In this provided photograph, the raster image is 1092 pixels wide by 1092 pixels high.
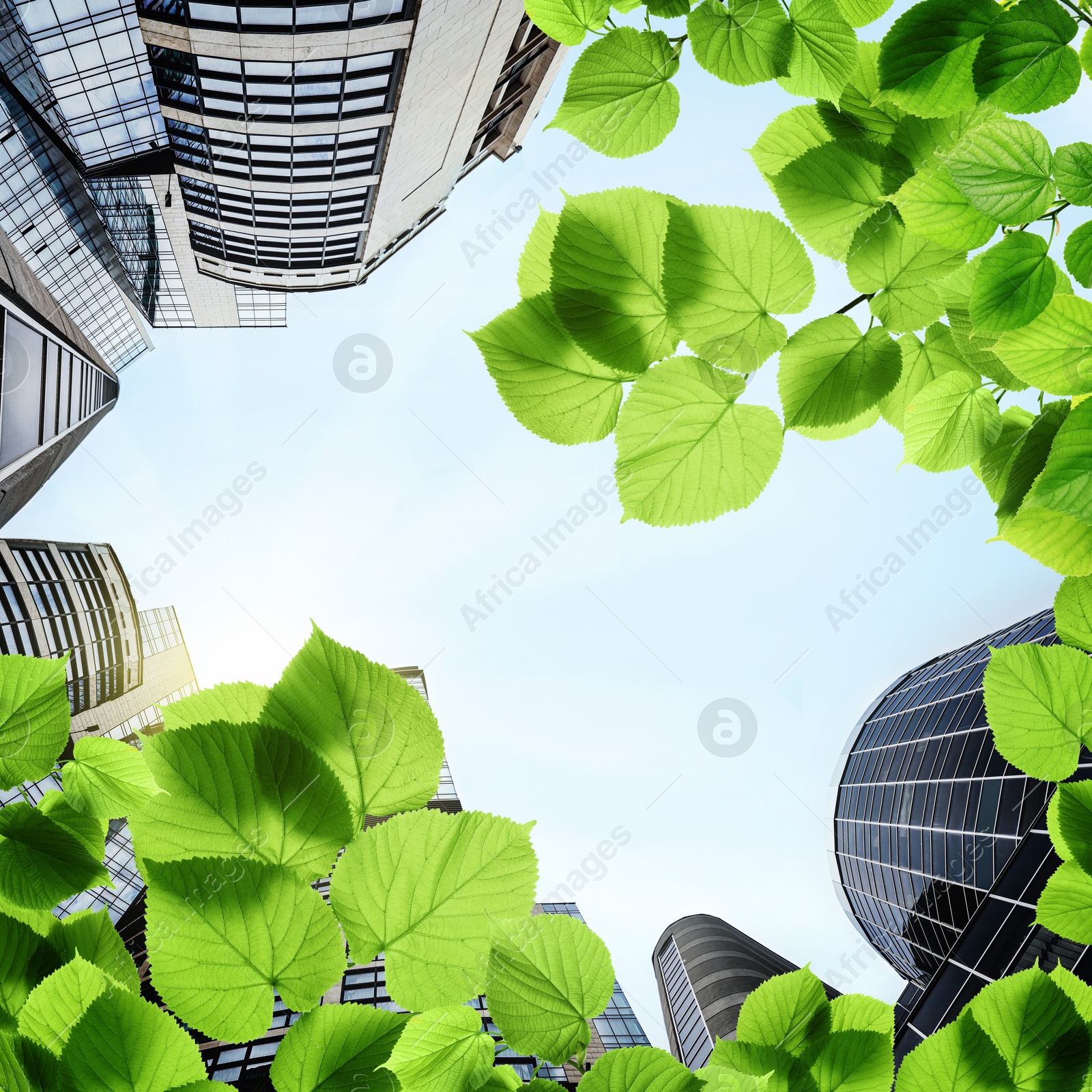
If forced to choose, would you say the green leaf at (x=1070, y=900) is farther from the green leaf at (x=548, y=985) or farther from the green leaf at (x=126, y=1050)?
the green leaf at (x=126, y=1050)

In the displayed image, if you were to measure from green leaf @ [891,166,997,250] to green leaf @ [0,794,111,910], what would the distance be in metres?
1.38

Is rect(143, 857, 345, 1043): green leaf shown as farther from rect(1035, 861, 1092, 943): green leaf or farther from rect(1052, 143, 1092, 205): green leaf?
rect(1052, 143, 1092, 205): green leaf

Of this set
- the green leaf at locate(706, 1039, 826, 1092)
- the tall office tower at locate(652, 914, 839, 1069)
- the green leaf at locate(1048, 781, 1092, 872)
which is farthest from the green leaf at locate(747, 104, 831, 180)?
the tall office tower at locate(652, 914, 839, 1069)

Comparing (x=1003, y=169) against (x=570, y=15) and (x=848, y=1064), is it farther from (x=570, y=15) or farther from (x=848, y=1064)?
(x=848, y=1064)

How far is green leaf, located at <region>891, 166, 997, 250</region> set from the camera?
0.74 m

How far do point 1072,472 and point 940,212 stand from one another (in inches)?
13.5

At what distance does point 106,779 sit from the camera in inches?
34.4

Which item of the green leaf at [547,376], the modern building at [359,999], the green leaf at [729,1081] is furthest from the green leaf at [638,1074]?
the modern building at [359,999]

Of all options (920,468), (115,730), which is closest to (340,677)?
(920,468)

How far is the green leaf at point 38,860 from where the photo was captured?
0.90 meters

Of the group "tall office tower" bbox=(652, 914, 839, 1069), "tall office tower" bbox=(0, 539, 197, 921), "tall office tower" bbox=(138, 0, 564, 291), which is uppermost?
"tall office tower" bbox=(138, 0, 564, 291)

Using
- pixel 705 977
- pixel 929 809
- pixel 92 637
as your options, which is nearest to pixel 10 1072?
pixel 929 809

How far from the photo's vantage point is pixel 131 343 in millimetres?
59344

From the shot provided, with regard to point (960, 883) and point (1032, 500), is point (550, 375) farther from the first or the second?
point (960, 883)
